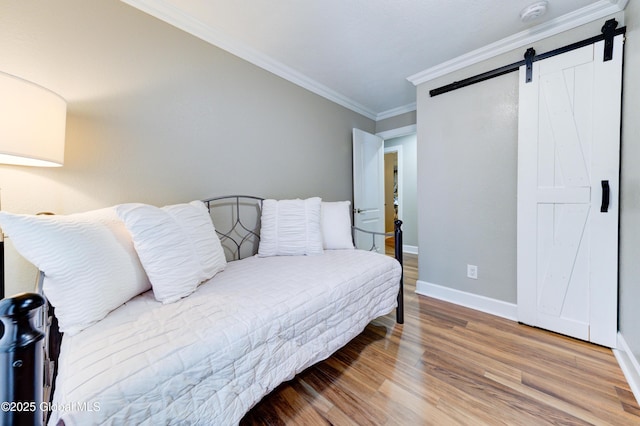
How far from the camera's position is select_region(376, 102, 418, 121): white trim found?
315 cm

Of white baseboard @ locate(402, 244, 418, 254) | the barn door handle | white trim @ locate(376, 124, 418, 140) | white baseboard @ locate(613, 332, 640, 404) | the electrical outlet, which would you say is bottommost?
white baseboard @ locate(613, 332, 640, 404)

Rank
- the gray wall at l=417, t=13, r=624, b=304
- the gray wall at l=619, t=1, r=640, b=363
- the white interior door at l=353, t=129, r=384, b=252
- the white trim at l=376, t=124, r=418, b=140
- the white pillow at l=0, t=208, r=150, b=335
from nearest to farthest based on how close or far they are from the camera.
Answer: the white pillow at l=0, t=208, r=150, b=335 → the gray wall at l=619, t=1, r=640, b=363 → the gray wall at l=417, t=13, r=624, b=304 → the white interior door at l=353, t=129, r=384, b=252 → the white trim at l=376, t=124, r=418, b=140

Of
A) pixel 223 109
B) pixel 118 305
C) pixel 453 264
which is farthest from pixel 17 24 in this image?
pixel 453 264

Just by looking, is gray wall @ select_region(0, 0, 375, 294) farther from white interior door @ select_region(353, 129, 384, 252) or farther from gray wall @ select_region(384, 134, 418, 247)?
gray wall @ select_region(384, 134, 418, 247)

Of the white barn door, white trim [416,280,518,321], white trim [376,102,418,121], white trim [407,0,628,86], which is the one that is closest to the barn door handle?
the white barn door

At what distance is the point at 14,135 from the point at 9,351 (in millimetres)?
879

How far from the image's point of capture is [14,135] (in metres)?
0.86

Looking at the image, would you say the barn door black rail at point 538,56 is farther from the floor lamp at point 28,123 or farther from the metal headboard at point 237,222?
the floor lamp at point 28,123

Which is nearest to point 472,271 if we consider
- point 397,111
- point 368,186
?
point 368,186

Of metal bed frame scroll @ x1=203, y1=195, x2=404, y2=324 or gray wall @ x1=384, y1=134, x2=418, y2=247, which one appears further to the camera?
gray wall @ x1=384, y1=134, x2=418, y2=247

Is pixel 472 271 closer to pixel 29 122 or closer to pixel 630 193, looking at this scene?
pixel 630 193

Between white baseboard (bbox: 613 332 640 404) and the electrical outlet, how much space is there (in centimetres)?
85

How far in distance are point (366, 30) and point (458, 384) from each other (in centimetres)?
237

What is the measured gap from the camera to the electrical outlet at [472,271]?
7.20 feet
